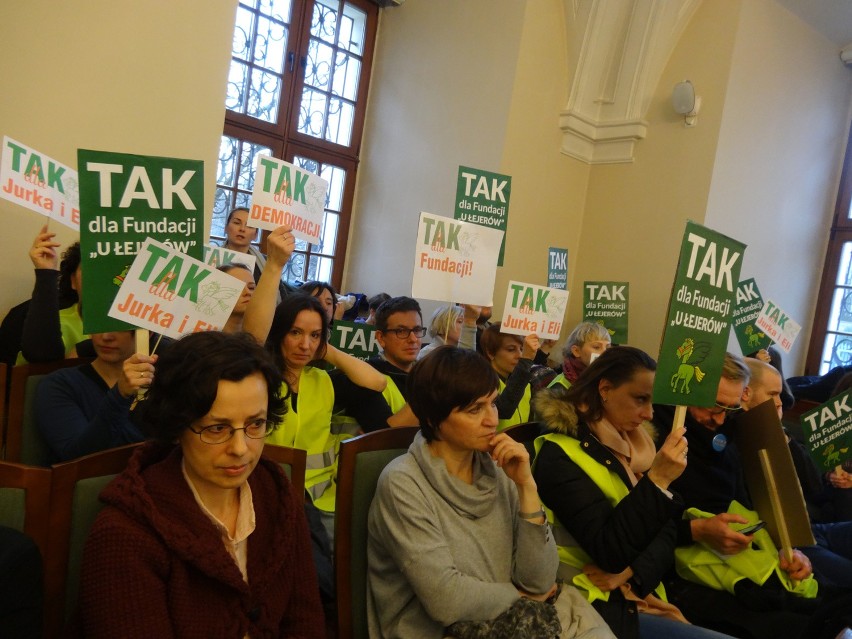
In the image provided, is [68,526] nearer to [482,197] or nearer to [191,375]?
[191,375]

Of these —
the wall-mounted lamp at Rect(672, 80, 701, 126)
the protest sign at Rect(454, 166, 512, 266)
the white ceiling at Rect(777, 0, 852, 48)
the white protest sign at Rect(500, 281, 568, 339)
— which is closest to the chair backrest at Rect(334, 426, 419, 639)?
the white protest sign at Rect(500, 281, 568, 339)

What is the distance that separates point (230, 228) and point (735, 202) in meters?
3.79

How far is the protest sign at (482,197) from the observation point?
366 centimetres

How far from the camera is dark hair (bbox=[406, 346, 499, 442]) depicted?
1.75 metres

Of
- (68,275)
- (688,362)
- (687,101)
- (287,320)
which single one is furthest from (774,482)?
(687,101)

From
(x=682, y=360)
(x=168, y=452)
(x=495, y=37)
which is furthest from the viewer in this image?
(x=495, y=37)

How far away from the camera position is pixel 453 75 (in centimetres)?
584

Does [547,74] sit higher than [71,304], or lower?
higher

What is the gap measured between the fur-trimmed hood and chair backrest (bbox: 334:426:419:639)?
542mm

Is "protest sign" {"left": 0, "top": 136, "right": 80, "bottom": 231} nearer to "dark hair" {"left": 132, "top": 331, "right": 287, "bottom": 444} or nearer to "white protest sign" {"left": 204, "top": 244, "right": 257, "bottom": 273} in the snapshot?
"white protest sign" {"left": 204, "top": 244, "right": 257, "bottom": 273}

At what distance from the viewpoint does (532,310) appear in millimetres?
3262

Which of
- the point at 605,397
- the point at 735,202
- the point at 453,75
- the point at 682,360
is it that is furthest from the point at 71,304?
the point at 735,202

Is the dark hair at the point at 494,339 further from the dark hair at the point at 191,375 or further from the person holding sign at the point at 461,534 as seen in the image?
the dark hair at the point at 191,375

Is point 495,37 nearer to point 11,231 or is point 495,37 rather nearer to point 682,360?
point 11,231
